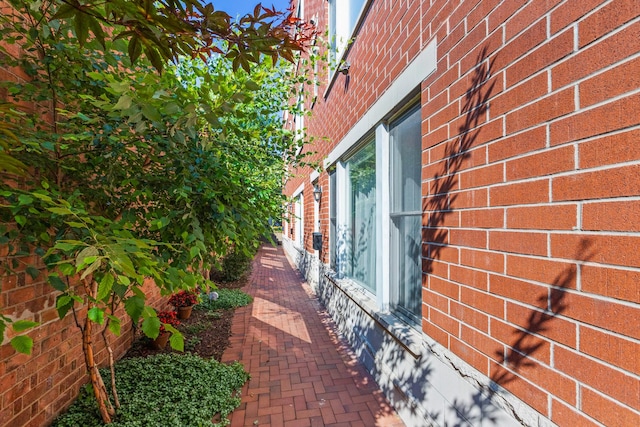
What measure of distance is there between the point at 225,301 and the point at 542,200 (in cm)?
563

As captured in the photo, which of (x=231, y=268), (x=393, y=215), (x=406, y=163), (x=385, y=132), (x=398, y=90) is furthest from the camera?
(x=231, y=268)

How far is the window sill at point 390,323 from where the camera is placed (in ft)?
8.00

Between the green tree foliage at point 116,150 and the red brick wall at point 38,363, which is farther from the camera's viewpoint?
the red brick wall at point 38,363

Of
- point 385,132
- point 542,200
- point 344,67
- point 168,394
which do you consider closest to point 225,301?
point 168,394

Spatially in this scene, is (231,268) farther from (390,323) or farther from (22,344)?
(22,344)

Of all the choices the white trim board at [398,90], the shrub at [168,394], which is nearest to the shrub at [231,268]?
the shrub at [168,394]

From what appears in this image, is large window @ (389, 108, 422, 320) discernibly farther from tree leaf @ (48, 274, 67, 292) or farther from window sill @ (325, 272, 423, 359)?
tree leaf @ (48, 274, 67, 292)

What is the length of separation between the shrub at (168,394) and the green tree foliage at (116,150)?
0.72 feet

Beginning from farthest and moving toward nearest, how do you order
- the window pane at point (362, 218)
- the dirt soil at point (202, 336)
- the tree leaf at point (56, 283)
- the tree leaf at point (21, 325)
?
the window pane at point (362, 218) < the dirt soil at point (202, 336) < the tree leaf at point (56, 283) < the tree leaf at point (21, 325)

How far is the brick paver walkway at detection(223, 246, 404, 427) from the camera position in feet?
8.91

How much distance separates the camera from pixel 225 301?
5863 mm

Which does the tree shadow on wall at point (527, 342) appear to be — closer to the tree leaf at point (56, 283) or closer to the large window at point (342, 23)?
the tree leaf at point (56, 283)

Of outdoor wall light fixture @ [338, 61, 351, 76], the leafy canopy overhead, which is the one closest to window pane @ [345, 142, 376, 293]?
outdoor wall light fixture @ [338, 61, 351, 76]

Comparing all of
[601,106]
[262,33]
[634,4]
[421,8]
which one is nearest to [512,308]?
[601,106]
